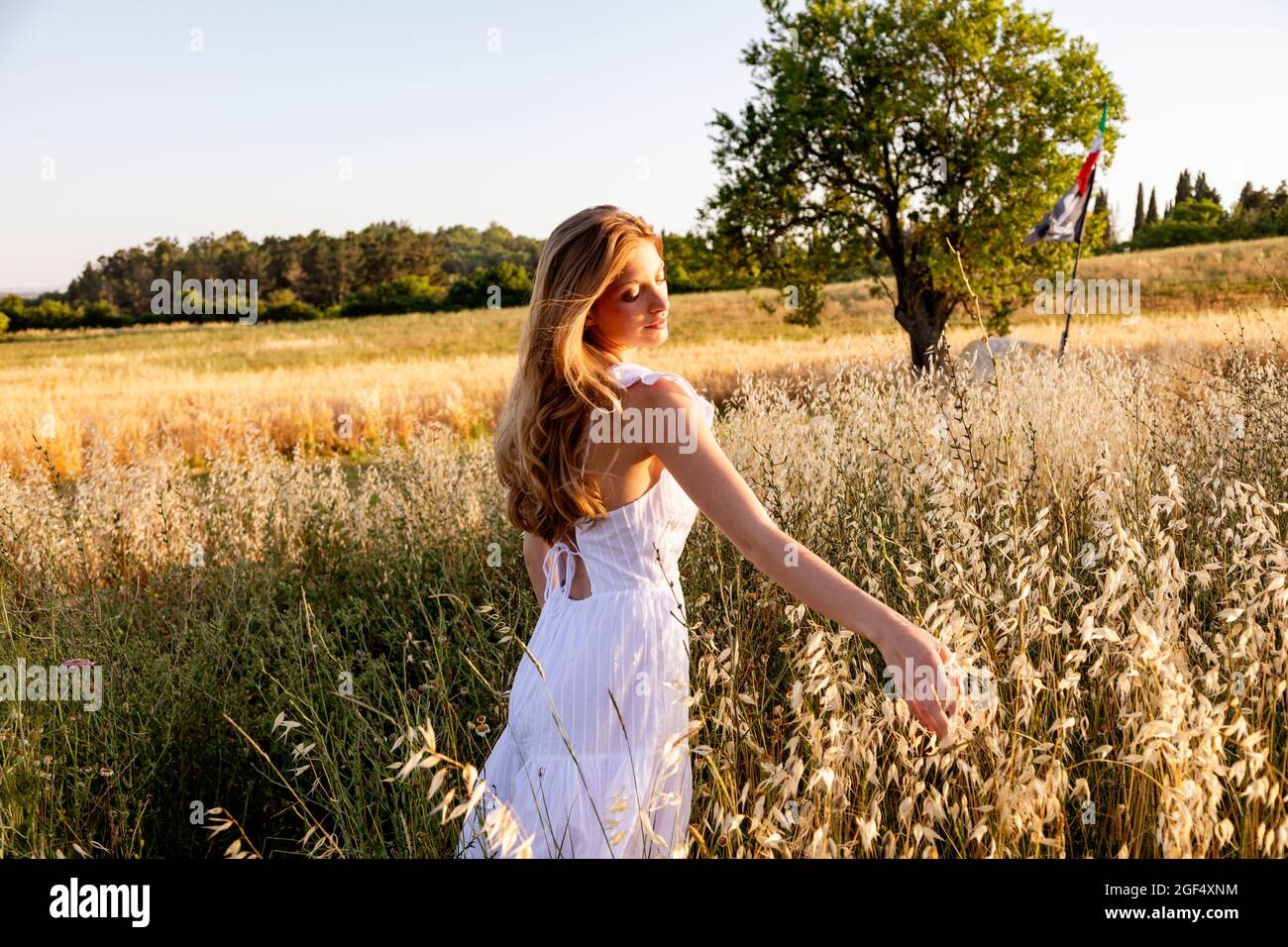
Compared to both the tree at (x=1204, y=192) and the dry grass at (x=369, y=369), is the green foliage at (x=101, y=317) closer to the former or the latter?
the dry grass at (x=369, y=369)

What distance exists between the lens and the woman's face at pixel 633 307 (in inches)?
93.8

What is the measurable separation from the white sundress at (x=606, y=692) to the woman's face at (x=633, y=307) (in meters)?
0.09

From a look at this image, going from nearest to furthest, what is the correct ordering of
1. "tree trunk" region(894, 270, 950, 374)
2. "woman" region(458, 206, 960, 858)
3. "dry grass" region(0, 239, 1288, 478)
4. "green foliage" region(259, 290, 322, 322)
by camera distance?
"woman" region(458, 206, 960, 858), "dry grass" region(0, 239, 1288, 478), "tree trunk" region(894, 270, 950, 374), "green foliage" region(259, 290, 322, 322)

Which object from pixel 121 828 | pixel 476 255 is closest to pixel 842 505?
pixel 121 828

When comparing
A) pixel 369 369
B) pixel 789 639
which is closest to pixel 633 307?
pixel 789 639

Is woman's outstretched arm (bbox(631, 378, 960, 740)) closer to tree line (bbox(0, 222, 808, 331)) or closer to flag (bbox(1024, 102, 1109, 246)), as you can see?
flag (bbox(1024, 102, 1109, 246))

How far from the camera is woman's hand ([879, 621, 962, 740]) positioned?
1.72 metres

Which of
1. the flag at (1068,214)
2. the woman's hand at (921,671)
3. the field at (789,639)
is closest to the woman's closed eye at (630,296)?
the field at (789,639)

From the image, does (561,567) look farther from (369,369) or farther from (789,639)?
(369,369)

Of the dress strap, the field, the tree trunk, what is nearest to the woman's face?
the dress strap

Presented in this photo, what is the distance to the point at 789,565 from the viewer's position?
1.90 meters

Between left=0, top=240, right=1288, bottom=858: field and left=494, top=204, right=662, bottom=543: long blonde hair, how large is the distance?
13.9 inches

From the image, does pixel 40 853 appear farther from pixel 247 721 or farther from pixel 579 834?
pixel 579 834
